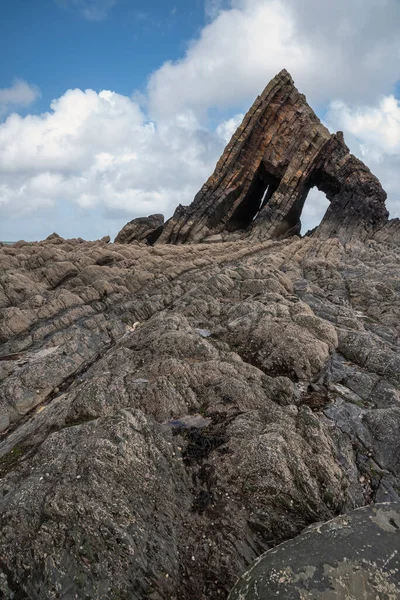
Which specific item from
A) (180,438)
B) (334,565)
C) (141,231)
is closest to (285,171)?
(141,231)

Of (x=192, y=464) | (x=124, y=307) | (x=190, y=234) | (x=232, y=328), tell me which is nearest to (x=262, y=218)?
(x=190, y=234)

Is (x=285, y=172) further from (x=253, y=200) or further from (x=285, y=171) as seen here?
(x=253, y=200)

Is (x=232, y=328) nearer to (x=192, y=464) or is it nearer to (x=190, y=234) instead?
(x=192, y=464)

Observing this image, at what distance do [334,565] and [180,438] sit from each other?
23.5ft

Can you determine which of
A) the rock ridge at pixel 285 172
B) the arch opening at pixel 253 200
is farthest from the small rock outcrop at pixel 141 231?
the arch opening at pixel 253 200

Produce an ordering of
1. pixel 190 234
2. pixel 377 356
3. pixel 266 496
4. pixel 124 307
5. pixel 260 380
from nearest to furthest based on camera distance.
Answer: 1. pixel 266 496
2. pixel 260 380
3. pixel 377 356
4. pixel 124 307
5. pixel 190 234

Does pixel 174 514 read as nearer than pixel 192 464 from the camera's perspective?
Yes

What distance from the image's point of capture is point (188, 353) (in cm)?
2058

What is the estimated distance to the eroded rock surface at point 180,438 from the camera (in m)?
9.39

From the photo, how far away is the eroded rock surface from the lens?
30.8ft

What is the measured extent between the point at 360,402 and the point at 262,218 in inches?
2734

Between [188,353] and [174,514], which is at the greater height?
[188,353]

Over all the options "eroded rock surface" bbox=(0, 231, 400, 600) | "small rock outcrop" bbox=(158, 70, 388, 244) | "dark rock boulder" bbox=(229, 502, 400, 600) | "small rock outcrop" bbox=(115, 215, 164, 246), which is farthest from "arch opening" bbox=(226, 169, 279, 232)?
"dark rock boulder" bbox=(229, 502, 400, 600)

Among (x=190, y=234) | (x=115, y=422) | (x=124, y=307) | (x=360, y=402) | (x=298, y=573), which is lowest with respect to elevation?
(x=360, y=402)
